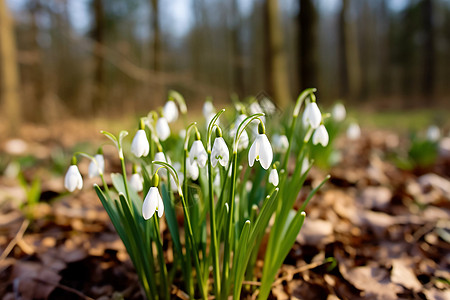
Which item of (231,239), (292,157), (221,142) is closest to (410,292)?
(231,239)

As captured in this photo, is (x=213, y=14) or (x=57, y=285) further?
(x=213, y=14)

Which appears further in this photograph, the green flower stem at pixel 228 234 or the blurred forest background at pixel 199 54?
the blurred forest background at pixel 199 54

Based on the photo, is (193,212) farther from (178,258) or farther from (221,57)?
(221,57)

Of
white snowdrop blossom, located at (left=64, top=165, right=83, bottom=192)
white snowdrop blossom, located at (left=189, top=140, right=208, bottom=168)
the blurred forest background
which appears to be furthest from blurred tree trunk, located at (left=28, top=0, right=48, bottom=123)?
white snowdrop blossom, located at (left=189, top=140, right=208, bottom=168)

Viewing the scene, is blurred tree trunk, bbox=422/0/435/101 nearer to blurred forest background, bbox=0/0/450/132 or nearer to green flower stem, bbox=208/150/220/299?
blurred forest background, bbox=0/0/450/132

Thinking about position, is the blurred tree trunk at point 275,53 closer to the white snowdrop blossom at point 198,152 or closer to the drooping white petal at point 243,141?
the drooping white petal at point 243,141

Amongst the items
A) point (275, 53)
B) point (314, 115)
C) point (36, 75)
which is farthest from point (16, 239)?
point (36, 75)

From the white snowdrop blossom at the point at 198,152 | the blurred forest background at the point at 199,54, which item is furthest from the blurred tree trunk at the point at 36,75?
the white snowdrop blossom at the point at 198,152
